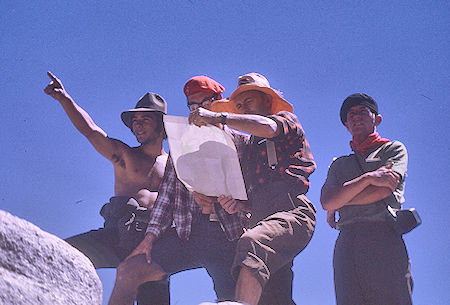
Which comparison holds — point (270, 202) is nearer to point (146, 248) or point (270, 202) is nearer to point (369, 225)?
point (369, 225)

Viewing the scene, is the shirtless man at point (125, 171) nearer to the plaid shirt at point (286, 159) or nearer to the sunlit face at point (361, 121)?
the plaid shirt at point (286, 159)

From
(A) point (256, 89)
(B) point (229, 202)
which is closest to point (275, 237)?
(B) point (229, 202)

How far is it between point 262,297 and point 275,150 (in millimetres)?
877

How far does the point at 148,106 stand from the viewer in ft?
14.7

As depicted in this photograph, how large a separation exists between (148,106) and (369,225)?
210cm

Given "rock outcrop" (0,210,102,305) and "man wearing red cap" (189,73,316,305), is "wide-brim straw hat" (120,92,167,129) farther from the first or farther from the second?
"rock outcrop" (0,210,102,305)

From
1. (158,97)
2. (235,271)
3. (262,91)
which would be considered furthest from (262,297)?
(158,97)

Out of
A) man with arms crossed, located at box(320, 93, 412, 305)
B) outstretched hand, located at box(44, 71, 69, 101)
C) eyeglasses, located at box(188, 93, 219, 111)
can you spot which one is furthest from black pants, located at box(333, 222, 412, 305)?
outstretched hand, located at box(44, 71, 69, 101)

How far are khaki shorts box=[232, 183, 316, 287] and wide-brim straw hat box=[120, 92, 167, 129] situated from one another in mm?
1578

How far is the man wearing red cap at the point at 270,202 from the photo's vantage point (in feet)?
9.19

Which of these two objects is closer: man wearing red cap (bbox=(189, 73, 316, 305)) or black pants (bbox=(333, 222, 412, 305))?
man wearing red cap (bbox=(189, 73, 316, 305))

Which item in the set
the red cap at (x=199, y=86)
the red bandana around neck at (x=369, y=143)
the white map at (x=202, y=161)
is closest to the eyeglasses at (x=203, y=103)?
the red cap at (x=199, y=86)

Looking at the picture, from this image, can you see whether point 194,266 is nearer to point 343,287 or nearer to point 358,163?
point 343,287

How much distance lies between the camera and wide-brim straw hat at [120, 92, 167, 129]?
449cm
